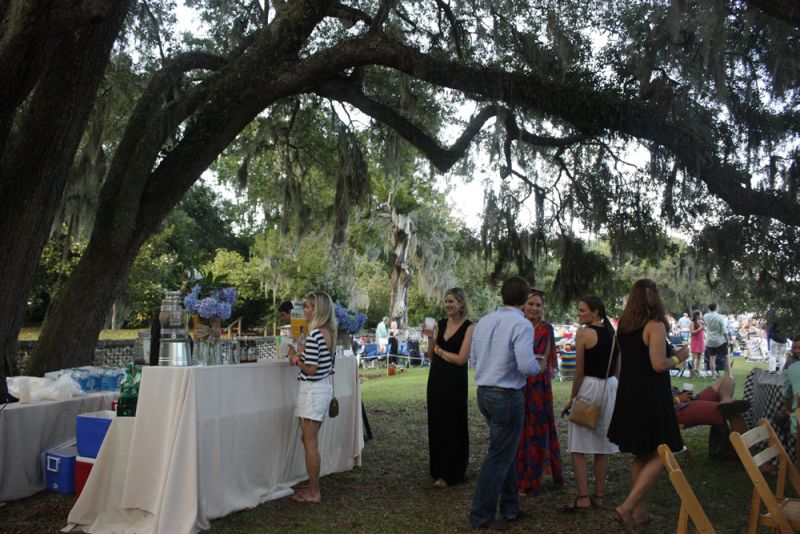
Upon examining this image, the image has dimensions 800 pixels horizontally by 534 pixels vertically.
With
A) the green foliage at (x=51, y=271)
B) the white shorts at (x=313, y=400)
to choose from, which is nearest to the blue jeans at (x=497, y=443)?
the white shorts at (x=313, y=400)

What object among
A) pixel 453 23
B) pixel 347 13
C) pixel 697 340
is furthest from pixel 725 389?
pixel 697 340

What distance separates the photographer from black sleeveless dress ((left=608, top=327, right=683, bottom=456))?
12.7ft

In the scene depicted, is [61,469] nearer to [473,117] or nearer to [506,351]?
[506,351]

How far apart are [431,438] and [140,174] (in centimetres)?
383

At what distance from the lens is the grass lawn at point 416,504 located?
4234 millimetres

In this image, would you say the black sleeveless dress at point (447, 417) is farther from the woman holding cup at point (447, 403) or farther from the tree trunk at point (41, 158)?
the tree trunk at point (41, 158)

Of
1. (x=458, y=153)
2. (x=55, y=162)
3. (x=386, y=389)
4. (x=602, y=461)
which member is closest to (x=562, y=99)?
(x=458, y=153)

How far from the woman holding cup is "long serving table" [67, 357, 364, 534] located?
1.24 metres

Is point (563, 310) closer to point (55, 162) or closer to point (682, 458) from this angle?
point (682, 458)

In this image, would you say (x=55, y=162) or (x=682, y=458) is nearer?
(x=55, y=162)

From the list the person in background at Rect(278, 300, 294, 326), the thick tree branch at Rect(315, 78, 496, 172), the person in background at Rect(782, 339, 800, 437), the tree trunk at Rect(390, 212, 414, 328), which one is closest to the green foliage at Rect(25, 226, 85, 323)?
the tree trunk at Rect(390, 212, 414, 328)

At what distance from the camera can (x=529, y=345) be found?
4.04 meters

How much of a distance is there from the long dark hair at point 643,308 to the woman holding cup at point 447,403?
146cm

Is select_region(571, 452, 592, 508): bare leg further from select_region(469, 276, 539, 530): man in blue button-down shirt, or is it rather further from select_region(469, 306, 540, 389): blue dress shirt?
select_region(469, 306, 540, 389): blue dress shirt
